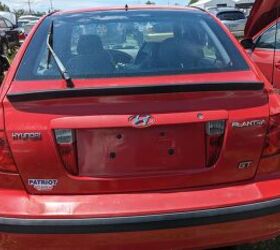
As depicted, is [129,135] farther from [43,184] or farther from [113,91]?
[43,184]

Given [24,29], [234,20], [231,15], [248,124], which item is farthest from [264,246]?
[24,29]

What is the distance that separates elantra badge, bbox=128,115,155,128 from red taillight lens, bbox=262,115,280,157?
0.65 meters

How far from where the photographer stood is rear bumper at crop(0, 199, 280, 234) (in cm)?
273

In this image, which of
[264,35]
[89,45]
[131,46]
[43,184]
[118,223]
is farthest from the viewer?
[264,35]

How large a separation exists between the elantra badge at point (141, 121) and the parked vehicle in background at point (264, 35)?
73.5 inches

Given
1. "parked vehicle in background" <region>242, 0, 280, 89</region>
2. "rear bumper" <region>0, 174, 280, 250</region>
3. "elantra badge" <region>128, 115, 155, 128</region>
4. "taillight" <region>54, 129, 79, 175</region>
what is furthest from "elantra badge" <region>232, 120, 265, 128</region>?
"parked vehicle in background" <region>242, 0, 280, 89</region>

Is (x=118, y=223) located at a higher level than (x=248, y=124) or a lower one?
lower

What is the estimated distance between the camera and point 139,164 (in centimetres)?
288

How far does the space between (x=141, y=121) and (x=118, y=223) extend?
0.50 meters

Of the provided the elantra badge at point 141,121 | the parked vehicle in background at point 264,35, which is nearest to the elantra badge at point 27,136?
the elantra badge at point 141,121

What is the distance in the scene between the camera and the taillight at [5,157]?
2.85 metres

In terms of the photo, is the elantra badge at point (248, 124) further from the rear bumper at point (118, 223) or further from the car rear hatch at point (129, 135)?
the rear bumper at point (118, 223)

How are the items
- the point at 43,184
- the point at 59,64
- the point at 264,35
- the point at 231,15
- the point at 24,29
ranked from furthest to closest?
the point at 24,29, the point at 231,15, the point at 264,35, the point at 59,64, the point at 43,184

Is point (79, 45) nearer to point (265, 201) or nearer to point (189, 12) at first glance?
point (189, 12)
